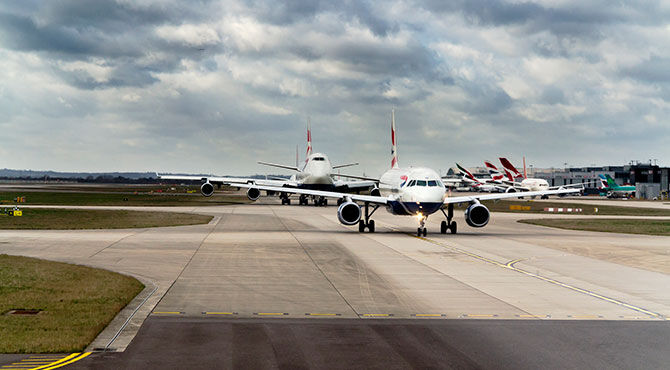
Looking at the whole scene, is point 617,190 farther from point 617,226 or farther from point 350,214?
point 350,214

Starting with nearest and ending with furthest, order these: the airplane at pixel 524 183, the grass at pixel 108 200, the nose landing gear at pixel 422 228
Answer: the nose landing gear at pixel 422 228 < the grass at pixel 108 200 < the airplane at pixel 524 183

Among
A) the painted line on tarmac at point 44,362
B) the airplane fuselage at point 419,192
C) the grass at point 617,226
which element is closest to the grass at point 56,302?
the painted line on tarmac at point 44,362

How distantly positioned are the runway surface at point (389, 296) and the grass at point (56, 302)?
2.28 ft

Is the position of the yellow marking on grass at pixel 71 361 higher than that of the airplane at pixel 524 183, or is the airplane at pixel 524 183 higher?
the airplane at pixel 524 183

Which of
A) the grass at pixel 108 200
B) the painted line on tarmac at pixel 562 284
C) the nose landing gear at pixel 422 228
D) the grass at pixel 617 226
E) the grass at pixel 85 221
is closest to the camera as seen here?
the painted line on tarmac at pixel 562 284

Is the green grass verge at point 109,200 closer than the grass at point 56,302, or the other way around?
the grass at point 56,302

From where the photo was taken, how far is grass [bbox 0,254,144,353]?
12.0 metres

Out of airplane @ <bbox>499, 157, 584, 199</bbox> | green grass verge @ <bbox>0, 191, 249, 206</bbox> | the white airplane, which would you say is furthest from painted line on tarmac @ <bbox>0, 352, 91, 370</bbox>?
airplane @ <bbox>499, 157, 584, 199</bbox>

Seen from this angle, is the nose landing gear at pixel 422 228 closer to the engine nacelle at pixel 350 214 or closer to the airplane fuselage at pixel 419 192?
the airplane fuselage at pixel 419 192

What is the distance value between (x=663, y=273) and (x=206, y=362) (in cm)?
1922

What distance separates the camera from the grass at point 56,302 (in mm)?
11998

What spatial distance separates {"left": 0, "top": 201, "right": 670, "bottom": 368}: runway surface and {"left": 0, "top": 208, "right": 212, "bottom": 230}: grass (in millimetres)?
5068

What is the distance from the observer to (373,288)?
1898cm

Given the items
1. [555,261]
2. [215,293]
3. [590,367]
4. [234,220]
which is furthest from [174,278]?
[234,220]
